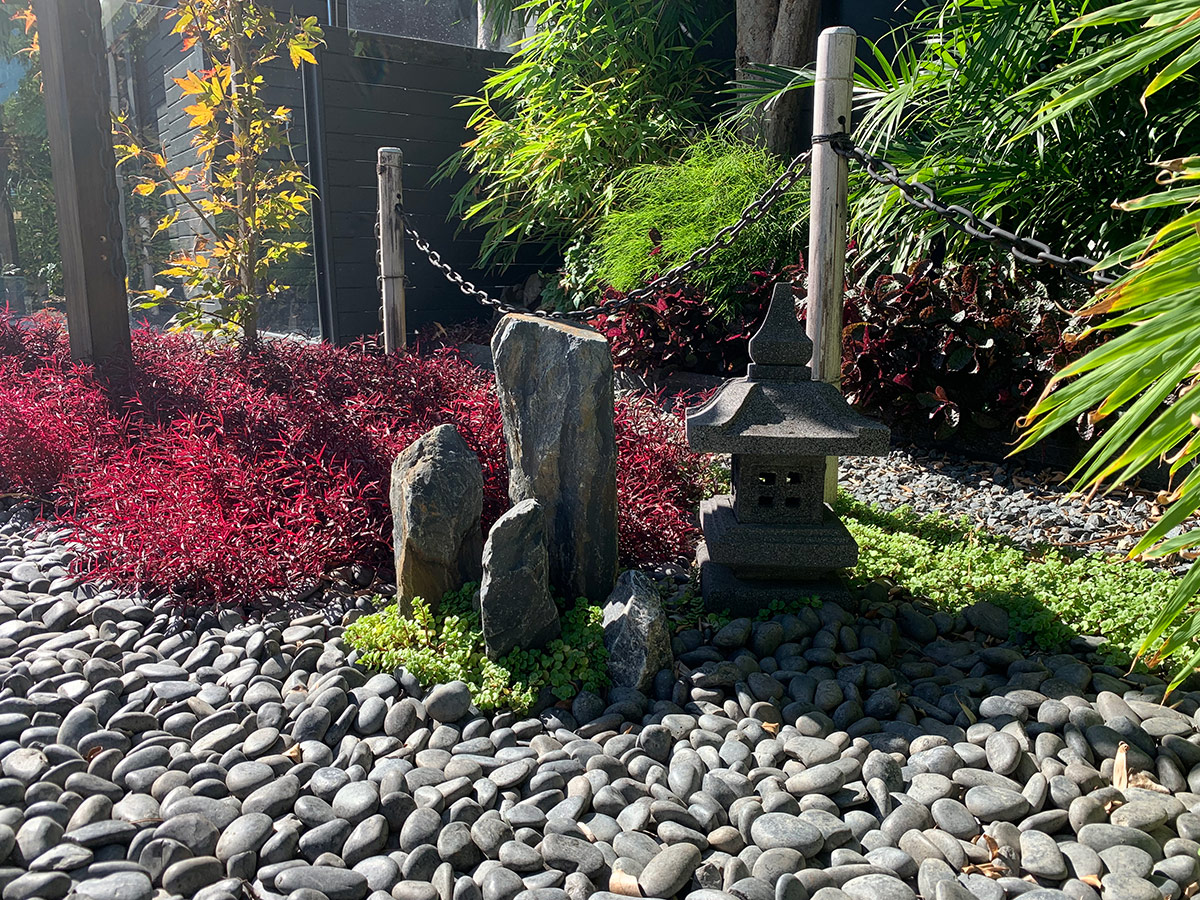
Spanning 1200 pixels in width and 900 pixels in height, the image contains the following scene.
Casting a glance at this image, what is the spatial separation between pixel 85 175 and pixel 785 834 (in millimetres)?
5015

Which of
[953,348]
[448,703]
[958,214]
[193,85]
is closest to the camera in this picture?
[448,703]

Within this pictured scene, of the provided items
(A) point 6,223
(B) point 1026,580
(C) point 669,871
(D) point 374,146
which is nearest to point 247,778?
(C) point 669,871

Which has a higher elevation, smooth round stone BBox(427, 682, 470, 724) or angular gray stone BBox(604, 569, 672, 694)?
angular gray stone BBox(604, 569, 672, 694)

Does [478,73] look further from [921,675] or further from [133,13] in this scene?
[921,675]

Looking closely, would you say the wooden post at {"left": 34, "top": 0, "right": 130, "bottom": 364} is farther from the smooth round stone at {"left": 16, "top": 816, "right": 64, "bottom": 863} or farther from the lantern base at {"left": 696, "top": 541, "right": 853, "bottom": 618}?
the lantern base at {"left": 696, "top": 541, "right": 853, "bottom": 618}

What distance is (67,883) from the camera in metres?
1.46

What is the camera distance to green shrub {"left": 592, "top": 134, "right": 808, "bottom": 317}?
516cm

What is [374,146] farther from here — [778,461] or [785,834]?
[785,834]

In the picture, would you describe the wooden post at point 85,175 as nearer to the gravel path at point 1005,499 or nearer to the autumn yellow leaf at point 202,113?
the autumn yellow leaf at point 202,113

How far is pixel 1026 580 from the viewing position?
259 centimetres

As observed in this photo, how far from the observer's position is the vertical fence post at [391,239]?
16.0 feet

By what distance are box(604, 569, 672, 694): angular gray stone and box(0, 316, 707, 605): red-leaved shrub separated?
0.67 m

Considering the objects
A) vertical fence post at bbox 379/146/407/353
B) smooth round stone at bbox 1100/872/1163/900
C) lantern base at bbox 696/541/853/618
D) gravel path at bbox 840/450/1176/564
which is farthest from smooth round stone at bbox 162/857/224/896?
vertical fence post at bbox 379/146/407/353

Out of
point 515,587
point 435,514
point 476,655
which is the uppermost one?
point 435,514
